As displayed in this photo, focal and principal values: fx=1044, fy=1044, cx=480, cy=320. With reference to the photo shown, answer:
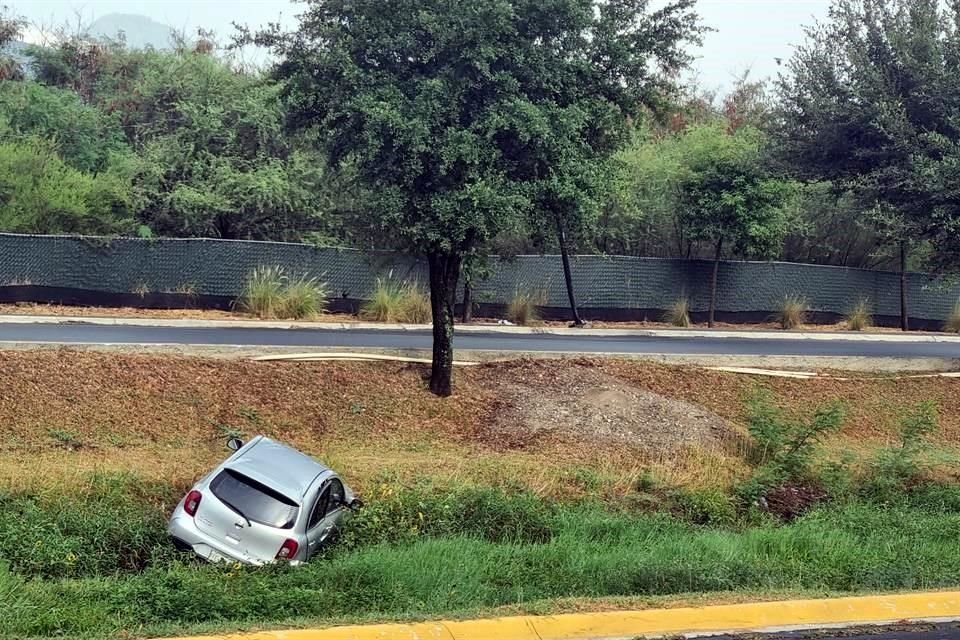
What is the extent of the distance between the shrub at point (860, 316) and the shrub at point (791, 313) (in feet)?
4.83

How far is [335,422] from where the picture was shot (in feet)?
50.8

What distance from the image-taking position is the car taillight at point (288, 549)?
965cm

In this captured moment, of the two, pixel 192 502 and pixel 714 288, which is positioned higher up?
pixel 714 288

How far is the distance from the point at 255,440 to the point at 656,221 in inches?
911

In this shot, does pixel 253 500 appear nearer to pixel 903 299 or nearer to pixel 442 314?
pixel 442 314

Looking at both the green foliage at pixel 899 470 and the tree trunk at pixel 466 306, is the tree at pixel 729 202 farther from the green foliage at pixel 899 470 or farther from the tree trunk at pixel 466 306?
the green foliage at pixel 899 470

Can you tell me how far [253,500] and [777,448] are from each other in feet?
25.0

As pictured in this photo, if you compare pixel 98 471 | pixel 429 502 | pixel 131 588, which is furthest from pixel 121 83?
pixel 131 588

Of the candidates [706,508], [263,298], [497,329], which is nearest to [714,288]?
[497,329]

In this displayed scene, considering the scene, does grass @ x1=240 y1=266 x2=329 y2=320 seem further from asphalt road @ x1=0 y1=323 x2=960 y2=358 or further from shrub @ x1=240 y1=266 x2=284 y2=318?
asphalt road @ x1=0 y1=323 x2=960 y2=358

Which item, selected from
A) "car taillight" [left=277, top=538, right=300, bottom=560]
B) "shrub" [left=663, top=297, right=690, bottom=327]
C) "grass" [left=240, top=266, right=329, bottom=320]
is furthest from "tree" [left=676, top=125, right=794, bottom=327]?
"car taillight" [left=277, top=538, right=300, bottom=560]

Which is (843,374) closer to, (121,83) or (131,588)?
(131,588)

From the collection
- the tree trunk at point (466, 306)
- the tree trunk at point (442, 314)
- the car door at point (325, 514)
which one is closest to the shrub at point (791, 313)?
the tree trunk at point (466, 306)

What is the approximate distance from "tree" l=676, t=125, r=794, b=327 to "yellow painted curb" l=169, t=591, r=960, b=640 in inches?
879
